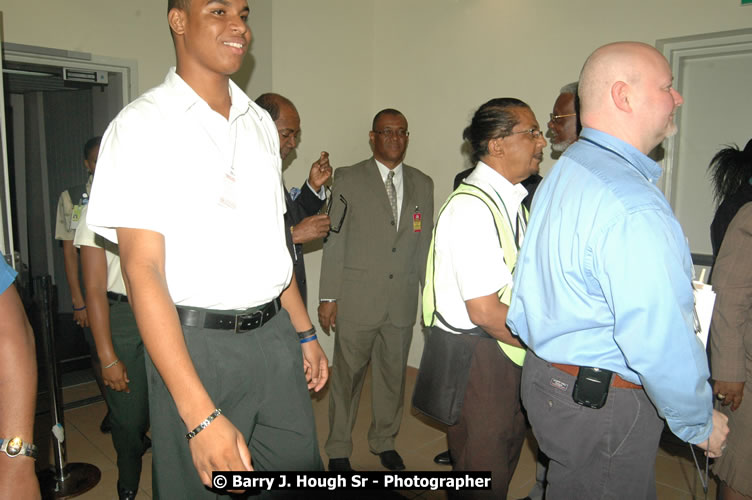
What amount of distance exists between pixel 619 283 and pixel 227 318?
978 mm

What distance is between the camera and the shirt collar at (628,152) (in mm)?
1433

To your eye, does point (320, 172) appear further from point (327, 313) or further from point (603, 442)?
point (603, 442)

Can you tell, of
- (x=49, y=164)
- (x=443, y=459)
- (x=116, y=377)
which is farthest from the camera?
(x=49, y=164)

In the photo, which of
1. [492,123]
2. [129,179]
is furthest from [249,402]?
[492,123]

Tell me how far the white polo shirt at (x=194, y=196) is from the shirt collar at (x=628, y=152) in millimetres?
930

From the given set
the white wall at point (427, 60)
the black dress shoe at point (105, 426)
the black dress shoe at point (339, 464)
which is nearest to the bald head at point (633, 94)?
the white wall at point (427, 60)

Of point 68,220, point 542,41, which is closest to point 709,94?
point 542,41

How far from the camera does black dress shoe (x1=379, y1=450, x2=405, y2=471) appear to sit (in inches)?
125

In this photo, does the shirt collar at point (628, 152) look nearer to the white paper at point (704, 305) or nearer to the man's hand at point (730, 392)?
the white paper at point (704, 305)

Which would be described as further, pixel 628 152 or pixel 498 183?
pixel 498 183

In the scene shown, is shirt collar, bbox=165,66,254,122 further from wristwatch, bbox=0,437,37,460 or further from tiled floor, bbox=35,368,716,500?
tiled floor, bbox=35,368,716,500

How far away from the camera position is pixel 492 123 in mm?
2170

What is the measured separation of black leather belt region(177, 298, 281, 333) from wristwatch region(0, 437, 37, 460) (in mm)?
415

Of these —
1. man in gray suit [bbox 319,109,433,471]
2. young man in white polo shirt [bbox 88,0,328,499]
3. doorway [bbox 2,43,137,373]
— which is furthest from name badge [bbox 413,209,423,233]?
doorway [bbox 2,43,137,373]
